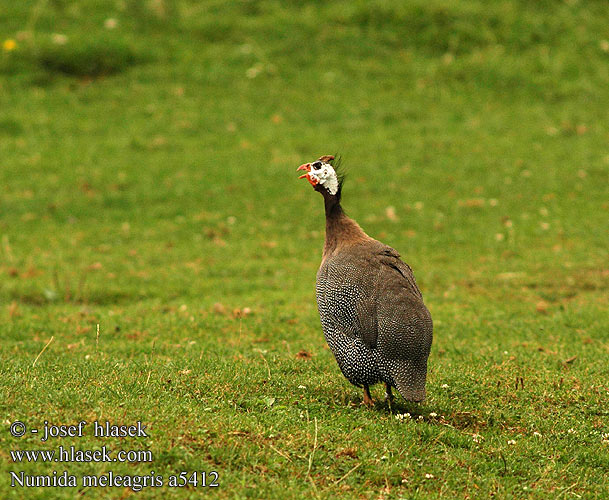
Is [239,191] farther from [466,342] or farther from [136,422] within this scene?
[136,422]

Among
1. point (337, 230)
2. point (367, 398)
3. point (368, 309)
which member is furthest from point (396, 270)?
point (367, 398)

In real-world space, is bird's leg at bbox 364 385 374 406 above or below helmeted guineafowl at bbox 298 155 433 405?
below

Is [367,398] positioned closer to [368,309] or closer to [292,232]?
[368,309]

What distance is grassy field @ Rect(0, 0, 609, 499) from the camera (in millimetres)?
5512

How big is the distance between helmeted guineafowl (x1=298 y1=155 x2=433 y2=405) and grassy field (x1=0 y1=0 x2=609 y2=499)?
34cm

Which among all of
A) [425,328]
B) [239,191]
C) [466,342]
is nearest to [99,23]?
[239,191]

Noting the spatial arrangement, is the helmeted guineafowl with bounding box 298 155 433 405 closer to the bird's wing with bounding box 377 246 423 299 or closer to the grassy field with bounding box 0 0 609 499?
the bird's wing with bounding box 377 246 423 299

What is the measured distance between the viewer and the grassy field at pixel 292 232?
5.51 metres

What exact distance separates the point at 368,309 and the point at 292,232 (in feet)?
24.4

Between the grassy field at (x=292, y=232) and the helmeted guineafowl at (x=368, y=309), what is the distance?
34cm

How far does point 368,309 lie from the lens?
641 cm

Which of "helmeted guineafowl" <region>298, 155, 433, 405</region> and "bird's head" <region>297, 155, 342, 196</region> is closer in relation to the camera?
"helmeted guineafowl" <region>298, 155, 433, 405</region>

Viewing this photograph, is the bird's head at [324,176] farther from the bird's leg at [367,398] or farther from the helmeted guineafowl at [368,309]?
the bird's leg at [367,398]

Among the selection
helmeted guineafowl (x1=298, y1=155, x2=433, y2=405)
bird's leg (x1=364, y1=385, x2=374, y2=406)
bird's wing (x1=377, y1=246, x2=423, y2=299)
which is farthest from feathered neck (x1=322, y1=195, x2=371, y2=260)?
bird's leg (x1=364, y1=385, x2=374, y2=406)
